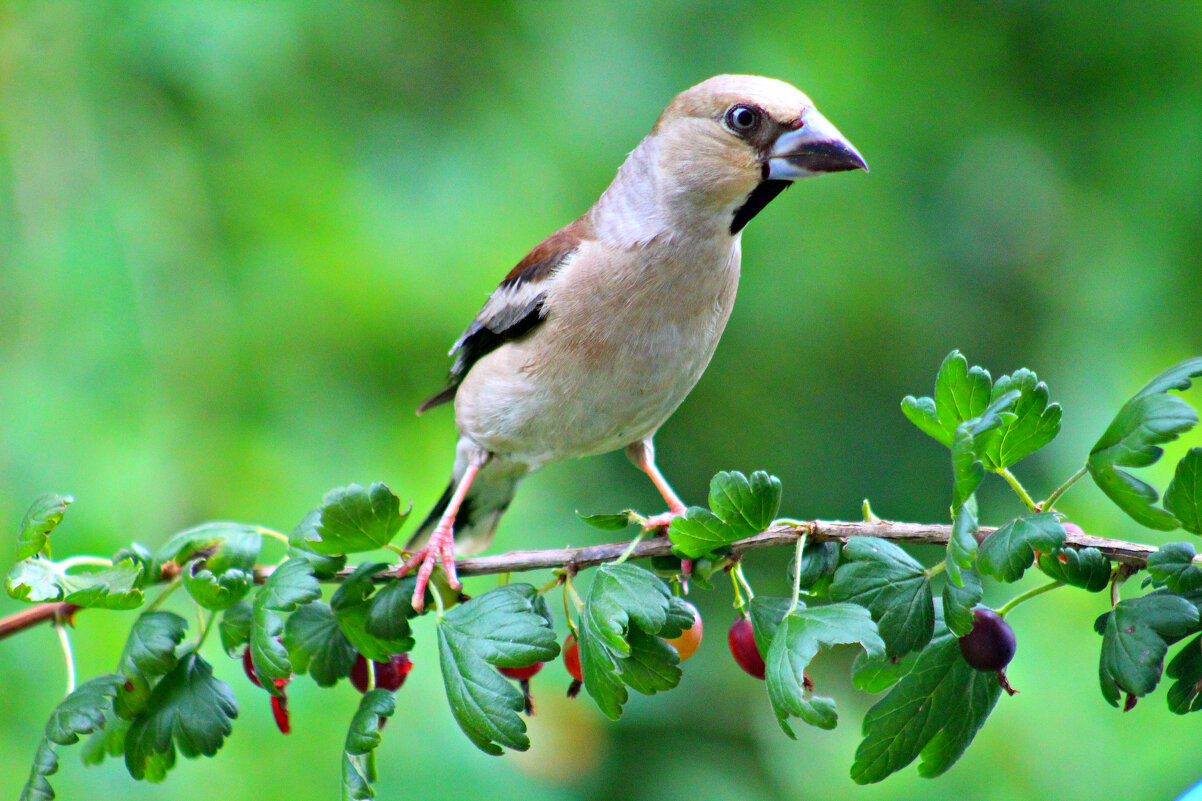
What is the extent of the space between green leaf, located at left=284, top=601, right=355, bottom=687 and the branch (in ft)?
0.22

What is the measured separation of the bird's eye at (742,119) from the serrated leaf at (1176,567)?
3.66 ft

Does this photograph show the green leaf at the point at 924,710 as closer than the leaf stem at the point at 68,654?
Yes

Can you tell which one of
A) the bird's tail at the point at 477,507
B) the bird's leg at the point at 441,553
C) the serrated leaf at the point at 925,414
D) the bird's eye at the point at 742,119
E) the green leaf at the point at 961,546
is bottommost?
the bird's tail at the point at 477,507

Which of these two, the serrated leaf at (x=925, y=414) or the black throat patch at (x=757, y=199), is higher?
the black throat patch at (x=757, y=199)

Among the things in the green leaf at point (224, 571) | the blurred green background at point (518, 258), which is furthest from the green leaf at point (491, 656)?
the blurred green background at point (518, 258)

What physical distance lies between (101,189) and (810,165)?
2.54 meters

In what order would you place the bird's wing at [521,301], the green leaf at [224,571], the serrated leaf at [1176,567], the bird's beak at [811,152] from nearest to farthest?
the serrated leaf at [1176,567] < the green leaf at [224,571] < the bird's beak at [811,152] < the bird's wing at [521,301]

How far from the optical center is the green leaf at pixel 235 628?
5.03ft

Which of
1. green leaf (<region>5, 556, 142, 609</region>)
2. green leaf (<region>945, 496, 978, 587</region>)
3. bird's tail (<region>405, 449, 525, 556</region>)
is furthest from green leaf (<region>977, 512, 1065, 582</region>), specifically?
bird's tail (<region>405, 449, 525, 556</region>)

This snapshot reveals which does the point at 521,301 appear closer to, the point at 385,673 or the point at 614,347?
the point at 614,347

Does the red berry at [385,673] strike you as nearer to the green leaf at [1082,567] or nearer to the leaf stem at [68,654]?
the leaf stem at [68,654]

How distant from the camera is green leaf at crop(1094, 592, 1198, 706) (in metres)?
1.12

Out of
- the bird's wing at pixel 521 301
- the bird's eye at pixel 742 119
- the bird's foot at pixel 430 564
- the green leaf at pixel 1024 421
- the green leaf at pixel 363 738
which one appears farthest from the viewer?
the bird's wing at pixel 521 301

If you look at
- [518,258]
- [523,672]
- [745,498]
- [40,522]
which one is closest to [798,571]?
[745,498]
